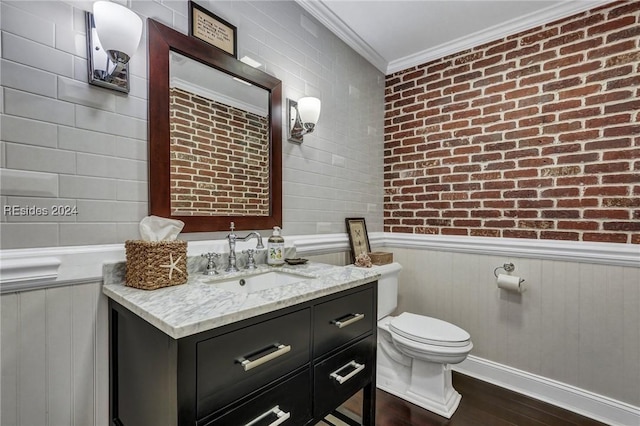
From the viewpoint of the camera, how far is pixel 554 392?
6.64ft

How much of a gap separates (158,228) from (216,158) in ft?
1.65

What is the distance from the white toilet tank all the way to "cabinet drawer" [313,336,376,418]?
68 centimetres

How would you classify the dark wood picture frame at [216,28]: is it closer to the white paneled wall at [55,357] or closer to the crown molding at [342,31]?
the crown molding at [342,31]

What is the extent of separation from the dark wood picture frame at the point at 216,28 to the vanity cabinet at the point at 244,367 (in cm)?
128

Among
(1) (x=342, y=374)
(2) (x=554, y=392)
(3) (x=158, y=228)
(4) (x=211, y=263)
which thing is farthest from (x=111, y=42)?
(2) (x=554, y=392)

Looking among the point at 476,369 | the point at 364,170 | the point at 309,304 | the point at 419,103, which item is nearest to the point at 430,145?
the point at 419,103

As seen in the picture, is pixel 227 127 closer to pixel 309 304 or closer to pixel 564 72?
pixel 309 304

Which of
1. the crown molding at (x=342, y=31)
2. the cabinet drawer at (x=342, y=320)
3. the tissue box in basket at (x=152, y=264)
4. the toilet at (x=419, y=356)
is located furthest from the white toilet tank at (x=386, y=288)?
the crown molding at (x=342, y=31)

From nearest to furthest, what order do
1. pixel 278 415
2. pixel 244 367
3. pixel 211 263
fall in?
pixel 244 367, pixel 278 415, pixel 211 263

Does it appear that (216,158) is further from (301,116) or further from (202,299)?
(202,299)

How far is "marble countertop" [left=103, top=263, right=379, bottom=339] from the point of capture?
0.85 meters

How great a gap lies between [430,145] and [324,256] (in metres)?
1.33

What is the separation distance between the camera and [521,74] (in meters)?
2.20

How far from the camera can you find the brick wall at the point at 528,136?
1.86 metres
